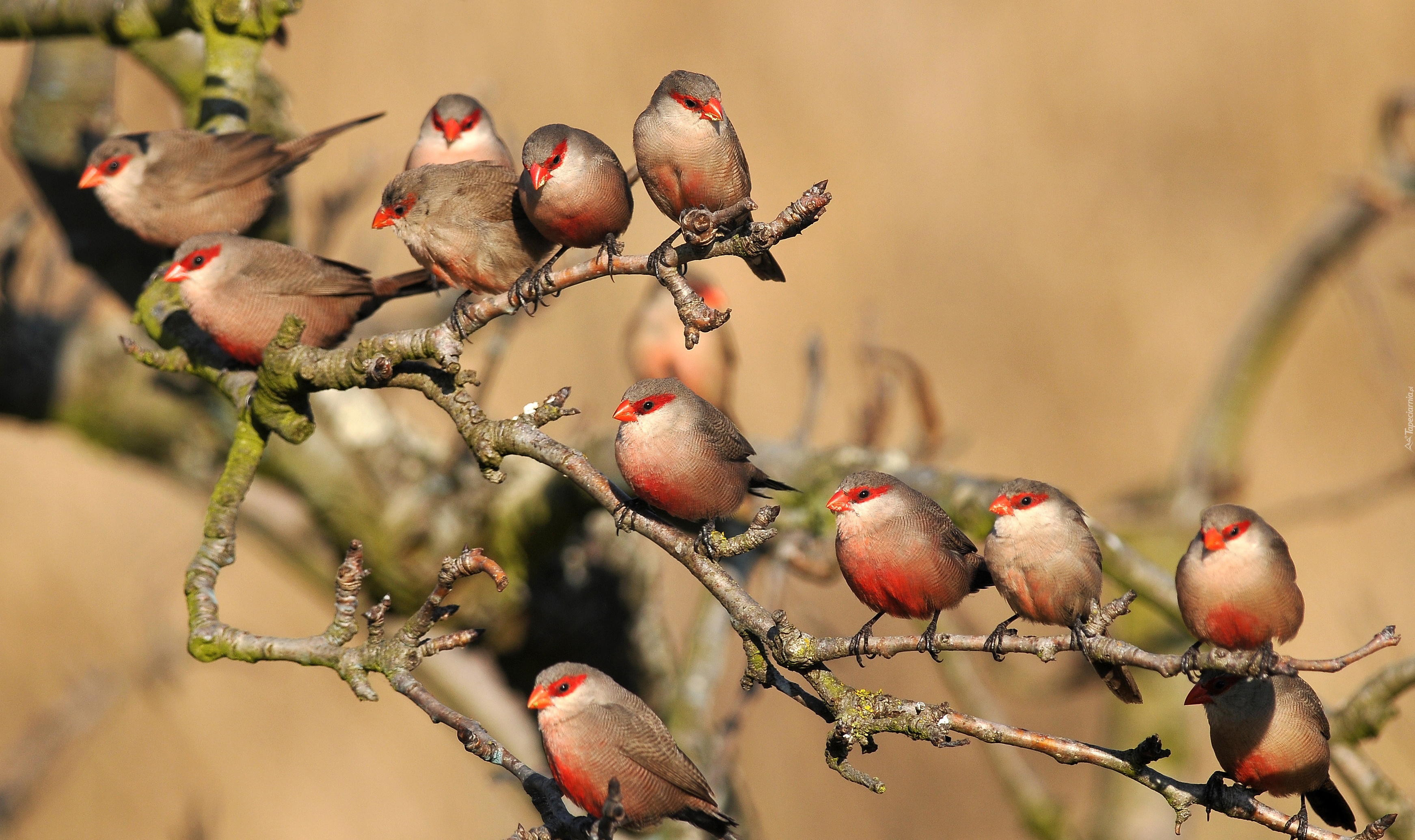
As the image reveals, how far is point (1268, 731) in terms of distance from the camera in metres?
3.18

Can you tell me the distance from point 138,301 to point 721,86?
8.39 metres

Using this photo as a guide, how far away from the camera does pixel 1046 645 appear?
2.52m

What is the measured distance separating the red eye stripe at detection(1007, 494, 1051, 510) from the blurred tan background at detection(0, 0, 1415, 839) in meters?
6.05

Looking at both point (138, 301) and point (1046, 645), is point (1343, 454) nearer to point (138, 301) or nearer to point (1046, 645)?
point (1046, 645)

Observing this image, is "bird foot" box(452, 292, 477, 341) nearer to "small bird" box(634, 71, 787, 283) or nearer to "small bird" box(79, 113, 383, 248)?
"small bird" box(634, 71, 787, 283)

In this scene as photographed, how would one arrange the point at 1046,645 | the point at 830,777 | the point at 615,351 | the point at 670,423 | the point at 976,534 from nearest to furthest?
1. the point at 1046,645
2. the point at 670,423
3. the point at 976,534
4. the point at 830,777
5. the point at 615,351

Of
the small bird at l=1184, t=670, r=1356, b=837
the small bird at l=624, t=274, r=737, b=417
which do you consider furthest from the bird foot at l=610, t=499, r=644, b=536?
the small bird at l=624, t=274, r=737, b=417

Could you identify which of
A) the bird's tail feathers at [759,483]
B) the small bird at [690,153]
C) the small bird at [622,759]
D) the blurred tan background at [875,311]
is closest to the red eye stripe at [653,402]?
the bird's tail feathers at [759,483]

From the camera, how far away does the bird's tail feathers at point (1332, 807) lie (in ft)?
11.7

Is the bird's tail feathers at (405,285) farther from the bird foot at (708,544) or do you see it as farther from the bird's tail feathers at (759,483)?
the bird foot at (708,544)

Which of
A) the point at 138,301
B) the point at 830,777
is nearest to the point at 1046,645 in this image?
the point at 138,301

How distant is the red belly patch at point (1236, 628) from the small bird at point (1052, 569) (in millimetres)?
422

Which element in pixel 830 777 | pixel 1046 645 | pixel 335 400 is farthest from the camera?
pixel 830 777

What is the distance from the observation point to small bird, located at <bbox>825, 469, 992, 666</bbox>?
350 cm
